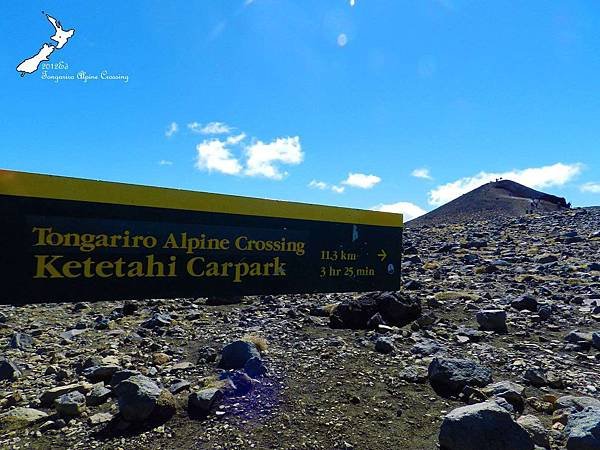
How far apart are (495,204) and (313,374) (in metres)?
60.0

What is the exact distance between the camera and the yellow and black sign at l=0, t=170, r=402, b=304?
3182 mm

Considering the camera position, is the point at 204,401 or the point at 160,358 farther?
the point at 160,358

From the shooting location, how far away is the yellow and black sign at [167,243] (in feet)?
10.4

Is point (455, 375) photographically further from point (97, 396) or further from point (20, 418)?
point (20, 418)

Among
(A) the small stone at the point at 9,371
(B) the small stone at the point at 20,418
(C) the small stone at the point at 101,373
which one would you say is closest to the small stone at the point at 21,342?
(A) the small stone at the point at 9,371

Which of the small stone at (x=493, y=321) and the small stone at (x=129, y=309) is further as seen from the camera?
the small stone at (x=129, y=309)

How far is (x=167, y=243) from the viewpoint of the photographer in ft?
12.0

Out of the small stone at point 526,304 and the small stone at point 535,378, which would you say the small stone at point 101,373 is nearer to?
the small stone at point 535,378

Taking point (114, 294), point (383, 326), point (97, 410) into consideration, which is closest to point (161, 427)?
point (97, 410)

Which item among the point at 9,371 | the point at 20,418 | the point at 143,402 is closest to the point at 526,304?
the point at 143,402

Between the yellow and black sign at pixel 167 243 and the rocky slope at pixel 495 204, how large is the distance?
4187cm

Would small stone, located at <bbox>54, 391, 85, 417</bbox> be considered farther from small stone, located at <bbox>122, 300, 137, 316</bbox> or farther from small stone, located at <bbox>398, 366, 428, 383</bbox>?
small stone, located at <bbox>122, 300, 137, 316</bbox>

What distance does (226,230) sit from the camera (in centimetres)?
392

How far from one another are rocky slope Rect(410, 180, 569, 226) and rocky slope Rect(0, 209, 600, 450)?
125 feet
